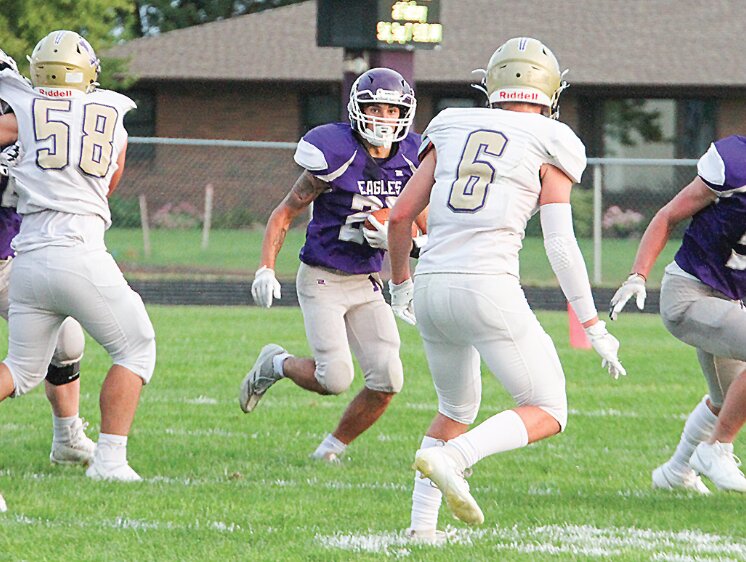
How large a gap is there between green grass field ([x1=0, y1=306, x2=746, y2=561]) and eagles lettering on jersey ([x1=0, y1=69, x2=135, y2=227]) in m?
1.14

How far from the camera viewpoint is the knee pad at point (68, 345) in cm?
627

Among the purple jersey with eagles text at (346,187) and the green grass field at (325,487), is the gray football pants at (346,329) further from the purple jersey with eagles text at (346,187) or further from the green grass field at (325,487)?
the green grass field at (325,487)

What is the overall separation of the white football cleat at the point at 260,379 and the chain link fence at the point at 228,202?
10.2 metres

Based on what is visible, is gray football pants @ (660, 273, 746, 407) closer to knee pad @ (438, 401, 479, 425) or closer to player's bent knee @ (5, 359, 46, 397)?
knee pad @ (438, 401, 479, 425)

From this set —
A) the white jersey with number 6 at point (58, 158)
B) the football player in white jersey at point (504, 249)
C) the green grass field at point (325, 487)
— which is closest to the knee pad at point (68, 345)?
the green grass field at point (325, 487)

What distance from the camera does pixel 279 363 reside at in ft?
22.4

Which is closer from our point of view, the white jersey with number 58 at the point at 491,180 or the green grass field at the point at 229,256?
the white jersey with number 58 at the point at 491,180

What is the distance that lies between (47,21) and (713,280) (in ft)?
55.9

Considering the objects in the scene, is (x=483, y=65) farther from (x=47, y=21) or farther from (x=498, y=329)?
(x=498, y=329)

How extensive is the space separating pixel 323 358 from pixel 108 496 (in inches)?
55.1

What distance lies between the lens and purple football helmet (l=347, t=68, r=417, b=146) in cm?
616

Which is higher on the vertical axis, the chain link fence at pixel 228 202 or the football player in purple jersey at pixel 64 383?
the football player in purple jersey at pixel 64 383

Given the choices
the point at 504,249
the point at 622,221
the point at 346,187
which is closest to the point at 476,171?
the point at 504,249

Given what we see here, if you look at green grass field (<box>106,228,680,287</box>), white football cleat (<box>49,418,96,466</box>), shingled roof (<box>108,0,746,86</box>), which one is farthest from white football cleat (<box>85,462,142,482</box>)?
shingled roof (<box>108,0,746,86</box>)
